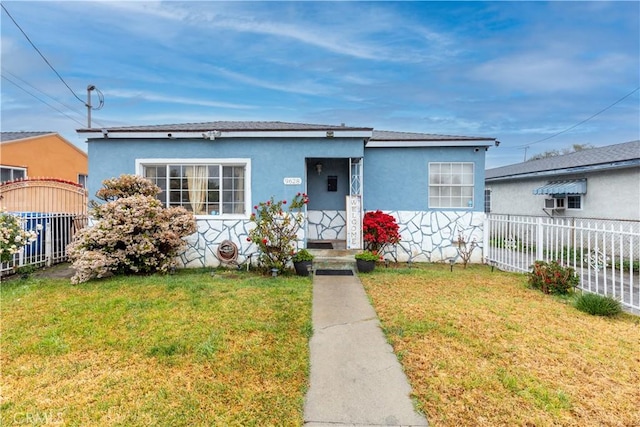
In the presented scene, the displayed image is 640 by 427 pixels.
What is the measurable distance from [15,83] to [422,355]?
23.9 meters

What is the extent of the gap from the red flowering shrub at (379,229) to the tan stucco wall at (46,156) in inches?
708

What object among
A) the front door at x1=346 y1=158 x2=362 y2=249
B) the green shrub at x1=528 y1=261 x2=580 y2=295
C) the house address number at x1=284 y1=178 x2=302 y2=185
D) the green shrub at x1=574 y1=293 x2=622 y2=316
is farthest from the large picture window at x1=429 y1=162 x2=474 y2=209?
the green shrub at x1=574 y1=293 x2=622 y2=316

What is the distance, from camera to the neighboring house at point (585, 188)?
40.2 ft

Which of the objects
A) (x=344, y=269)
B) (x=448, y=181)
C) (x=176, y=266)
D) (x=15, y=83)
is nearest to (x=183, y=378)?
(x=344, y=269)

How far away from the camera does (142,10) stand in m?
10.7

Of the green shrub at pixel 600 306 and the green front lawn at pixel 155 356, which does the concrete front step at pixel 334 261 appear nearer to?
the green front lawn at pixel 155 356

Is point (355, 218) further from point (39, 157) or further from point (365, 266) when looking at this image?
point (39, 157)

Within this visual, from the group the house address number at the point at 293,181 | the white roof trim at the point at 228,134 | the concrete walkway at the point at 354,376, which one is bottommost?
the concrete walkway at the point at 354,376

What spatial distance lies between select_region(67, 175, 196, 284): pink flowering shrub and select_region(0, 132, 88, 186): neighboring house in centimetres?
1251

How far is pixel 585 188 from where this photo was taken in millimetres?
14164

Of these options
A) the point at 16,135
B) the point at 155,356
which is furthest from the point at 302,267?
the point at 16,135

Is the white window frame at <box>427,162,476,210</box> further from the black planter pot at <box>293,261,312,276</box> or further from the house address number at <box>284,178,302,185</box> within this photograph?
the black planter pot at <box>293,261,312,276</box>

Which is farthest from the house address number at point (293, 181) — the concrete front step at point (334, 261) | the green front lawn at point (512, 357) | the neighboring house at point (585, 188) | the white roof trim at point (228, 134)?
the neighboring house at point (585, 188)

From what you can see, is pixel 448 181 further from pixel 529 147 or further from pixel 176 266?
pixel 529 147
